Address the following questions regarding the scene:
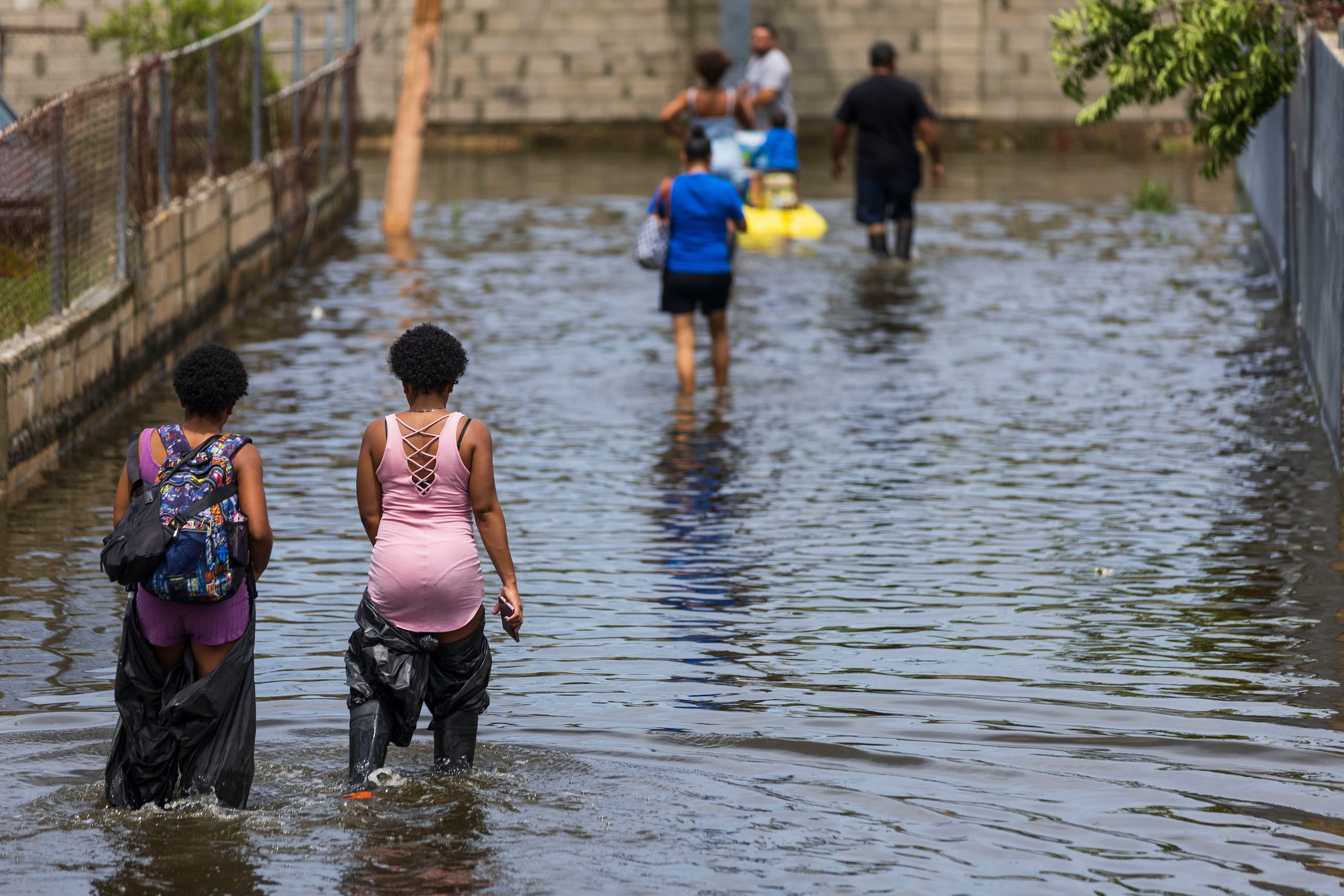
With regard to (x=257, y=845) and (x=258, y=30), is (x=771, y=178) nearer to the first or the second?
(x=258, y=30)

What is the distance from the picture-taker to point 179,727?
6.25m

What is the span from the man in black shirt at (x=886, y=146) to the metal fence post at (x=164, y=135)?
6850mm

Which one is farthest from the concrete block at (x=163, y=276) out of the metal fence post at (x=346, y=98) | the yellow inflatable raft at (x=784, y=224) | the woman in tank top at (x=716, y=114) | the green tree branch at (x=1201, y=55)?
the metal fence post at (x=346, y=98)

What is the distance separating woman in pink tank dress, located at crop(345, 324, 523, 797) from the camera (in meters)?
6.41

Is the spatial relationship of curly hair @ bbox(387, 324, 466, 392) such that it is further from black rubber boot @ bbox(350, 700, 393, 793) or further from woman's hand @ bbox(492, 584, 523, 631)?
black rubber boot @ bbox(350, 700, 393, 793)

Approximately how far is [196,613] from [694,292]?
8075mm

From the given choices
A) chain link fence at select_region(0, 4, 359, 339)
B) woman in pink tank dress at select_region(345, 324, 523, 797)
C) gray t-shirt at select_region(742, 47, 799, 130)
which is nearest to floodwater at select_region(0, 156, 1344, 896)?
woman in pink tank dress at select_region(345, 324, 523, 797)

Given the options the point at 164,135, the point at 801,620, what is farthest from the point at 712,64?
the point at 801,620

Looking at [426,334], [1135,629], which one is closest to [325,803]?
[426,334]

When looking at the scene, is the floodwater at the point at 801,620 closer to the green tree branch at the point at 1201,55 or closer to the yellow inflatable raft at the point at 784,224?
the green tree branch at the point at 1201,55

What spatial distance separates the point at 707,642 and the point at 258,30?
41.7 ft

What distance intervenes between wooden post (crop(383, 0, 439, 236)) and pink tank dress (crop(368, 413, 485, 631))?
16506 mm

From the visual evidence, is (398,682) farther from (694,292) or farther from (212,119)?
(212,119)

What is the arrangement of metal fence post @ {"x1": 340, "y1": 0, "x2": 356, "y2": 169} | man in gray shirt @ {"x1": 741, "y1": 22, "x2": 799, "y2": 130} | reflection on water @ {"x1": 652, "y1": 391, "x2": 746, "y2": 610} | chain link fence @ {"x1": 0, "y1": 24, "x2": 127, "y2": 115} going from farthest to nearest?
chain link fence @ {"x1": 0, "y1": 24, "x2": 127, "y2": 115} < metal fence post @ {"x1": 340, "y1": 0, "x2": 356, "y2": 169} < man in gray shirt @ {"x1": 741, "y1": 22, "x2": 799, "y2": 130} < reflection on water @ {"x1": 652, "y1": 391, "x2": 746, "y2": 610}
